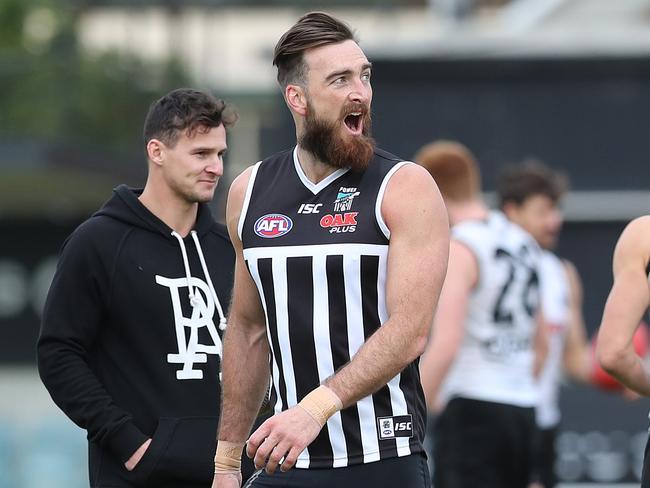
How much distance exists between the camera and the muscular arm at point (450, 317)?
25.5 feet

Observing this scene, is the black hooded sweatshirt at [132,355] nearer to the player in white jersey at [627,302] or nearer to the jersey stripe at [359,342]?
the jersey stripe at [359,342]

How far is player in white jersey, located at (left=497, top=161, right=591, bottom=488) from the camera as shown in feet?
29.1

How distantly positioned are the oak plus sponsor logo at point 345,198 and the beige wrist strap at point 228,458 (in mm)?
925

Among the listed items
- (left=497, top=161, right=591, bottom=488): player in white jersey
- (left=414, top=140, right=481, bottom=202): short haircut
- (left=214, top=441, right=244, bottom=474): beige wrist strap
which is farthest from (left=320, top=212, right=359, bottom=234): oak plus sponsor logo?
(left=497, top=161, right=591, bottom=488): player in white jersey

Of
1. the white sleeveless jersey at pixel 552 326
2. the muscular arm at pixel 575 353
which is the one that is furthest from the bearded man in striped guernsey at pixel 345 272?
the muscular arm at pixel 575 353

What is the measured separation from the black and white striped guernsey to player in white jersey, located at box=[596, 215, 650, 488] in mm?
925

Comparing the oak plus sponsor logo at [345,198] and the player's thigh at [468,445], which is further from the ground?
the oak plus sponsor logo at [345,198]

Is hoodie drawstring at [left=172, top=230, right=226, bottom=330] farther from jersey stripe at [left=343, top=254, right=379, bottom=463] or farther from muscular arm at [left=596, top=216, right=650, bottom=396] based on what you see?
muscular arm at [left=596, top=216, right=650, bottom=396]

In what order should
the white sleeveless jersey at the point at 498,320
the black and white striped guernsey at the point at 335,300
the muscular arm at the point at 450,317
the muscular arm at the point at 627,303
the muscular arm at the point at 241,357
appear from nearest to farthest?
the black and white striped guernsey at the point at 335,300 → the muscular arm at the point at 241,357 → the muscular arm at the point at 627,303 → the muscular arm at the point at 450,317 → the white sleeveless jersey at the point at 498,320

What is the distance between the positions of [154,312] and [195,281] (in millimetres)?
211

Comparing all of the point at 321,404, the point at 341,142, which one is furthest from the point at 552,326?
the point at 321,404

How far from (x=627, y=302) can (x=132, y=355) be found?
184cm

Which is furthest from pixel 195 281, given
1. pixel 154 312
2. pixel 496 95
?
pixel 496 95

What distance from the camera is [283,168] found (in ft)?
16.8
